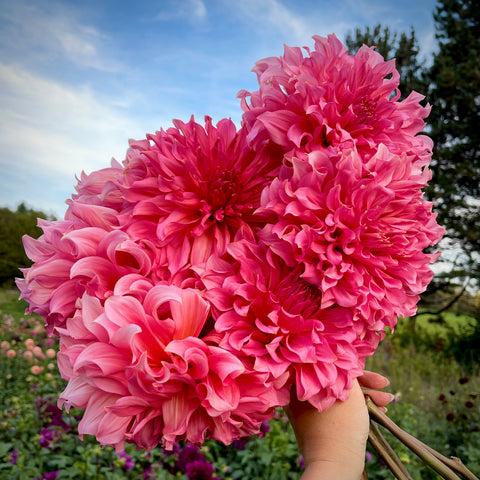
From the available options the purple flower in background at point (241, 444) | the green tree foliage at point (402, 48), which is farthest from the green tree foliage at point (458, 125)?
the purple flower in background at point (241, 444)

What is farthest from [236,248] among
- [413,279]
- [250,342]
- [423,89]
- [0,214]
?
[0,214]

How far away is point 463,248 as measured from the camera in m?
7.41

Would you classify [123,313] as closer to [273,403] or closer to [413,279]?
[273,403]

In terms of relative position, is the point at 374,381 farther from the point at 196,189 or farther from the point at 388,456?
the point at 196,189

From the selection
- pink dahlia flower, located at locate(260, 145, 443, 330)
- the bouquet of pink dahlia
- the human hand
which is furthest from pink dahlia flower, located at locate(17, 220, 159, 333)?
the human hand

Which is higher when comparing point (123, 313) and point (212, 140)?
point (212, 140)

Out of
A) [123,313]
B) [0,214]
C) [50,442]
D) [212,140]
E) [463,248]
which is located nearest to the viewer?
[123,313]

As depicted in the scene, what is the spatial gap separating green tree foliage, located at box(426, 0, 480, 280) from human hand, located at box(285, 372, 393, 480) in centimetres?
710

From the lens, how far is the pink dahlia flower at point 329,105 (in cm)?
54

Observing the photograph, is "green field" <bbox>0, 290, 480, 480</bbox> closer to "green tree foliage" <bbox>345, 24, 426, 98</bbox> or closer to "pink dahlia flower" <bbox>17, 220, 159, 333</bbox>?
"pink dahlia flower" <bbox>17, 220, 159, 333</bbox>

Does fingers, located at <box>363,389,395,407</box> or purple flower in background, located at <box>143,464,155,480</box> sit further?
purple flower in background, located at <box>143,464,155,480</box>

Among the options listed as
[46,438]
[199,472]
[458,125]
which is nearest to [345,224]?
[199,472]

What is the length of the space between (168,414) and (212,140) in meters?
0.34

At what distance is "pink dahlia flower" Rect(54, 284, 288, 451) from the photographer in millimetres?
455
